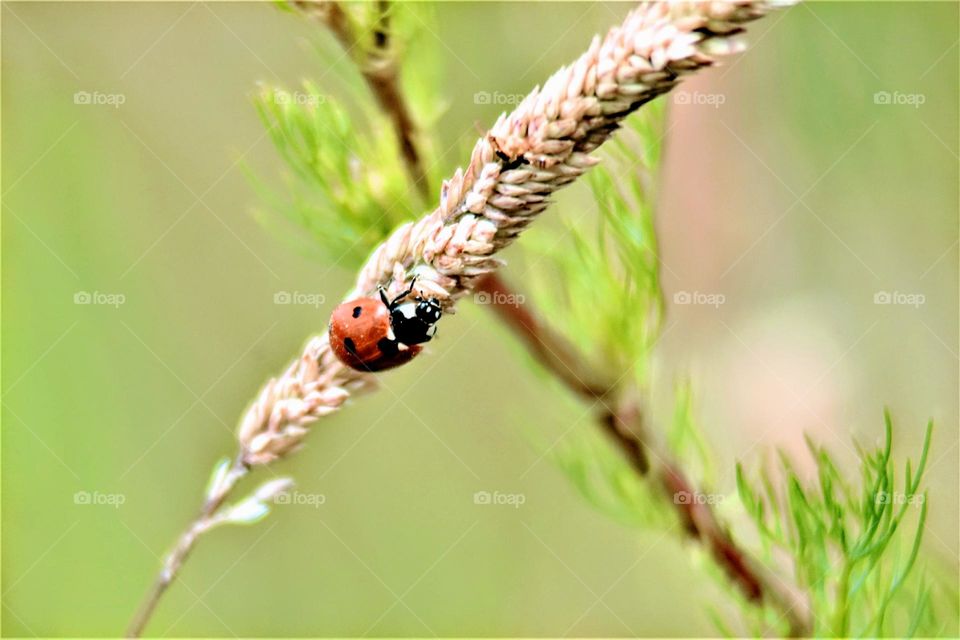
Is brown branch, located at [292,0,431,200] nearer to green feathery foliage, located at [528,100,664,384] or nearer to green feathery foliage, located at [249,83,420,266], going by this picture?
green feathery foliage, located at [249,83,420,266]

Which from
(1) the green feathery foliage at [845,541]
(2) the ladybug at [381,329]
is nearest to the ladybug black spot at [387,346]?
(2) the ladybug at [381,329]

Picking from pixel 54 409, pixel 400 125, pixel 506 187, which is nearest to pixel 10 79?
pixel 54 409

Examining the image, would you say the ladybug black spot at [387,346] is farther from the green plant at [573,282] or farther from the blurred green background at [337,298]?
the blurred green background at [337,298]

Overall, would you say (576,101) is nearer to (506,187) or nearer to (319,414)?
(506,187)

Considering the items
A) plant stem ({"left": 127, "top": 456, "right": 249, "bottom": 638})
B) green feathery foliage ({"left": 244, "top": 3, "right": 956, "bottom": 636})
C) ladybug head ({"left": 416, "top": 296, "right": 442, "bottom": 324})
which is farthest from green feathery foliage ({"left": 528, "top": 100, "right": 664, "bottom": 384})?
plant stem ({"left": 127, "top": 456, "right": 249, "bottom": 638})

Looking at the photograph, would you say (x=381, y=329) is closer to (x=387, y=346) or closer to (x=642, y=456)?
(x=387, y=346)

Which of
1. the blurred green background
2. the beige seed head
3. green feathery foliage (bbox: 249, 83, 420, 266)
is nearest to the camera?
the beige seed head
